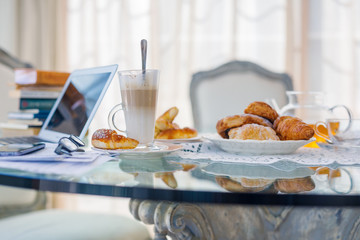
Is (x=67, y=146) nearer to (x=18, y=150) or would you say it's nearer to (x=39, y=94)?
(x=18, y=150)

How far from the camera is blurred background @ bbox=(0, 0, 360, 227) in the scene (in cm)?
271

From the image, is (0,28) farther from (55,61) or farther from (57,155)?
(57,155)

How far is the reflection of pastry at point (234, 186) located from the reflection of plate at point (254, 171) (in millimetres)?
37

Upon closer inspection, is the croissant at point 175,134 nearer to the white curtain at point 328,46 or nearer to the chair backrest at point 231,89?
the chair backrest at point 231,89

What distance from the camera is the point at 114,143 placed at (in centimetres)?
72

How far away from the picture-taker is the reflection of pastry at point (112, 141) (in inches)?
28.4

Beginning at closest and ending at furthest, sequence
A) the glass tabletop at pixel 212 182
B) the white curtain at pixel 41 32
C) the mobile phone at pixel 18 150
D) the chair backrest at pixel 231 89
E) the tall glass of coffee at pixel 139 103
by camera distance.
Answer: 1. the glass tabletop at pixel 212 182
2. the mobile phone at pixel 18 150
3. the tall glass of coffee at pixel 139 103
4. the chair backrest at pixel 231 89
5. the white curtain at pixel 41 32

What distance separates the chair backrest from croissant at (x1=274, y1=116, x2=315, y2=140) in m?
1.05

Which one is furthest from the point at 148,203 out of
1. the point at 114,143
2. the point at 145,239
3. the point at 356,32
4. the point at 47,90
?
the point at 356,32

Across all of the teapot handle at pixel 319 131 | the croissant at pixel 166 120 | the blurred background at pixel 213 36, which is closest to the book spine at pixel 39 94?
the croissant at pixel 166 120

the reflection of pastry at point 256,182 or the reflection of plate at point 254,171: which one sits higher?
the reflection of plate at point 254,171

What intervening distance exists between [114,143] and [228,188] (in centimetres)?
29

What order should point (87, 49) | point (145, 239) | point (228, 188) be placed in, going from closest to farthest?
point (228, 188) < point (145, 239) < point (87, 49)

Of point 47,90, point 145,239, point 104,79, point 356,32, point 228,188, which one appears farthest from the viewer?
point 356,32
